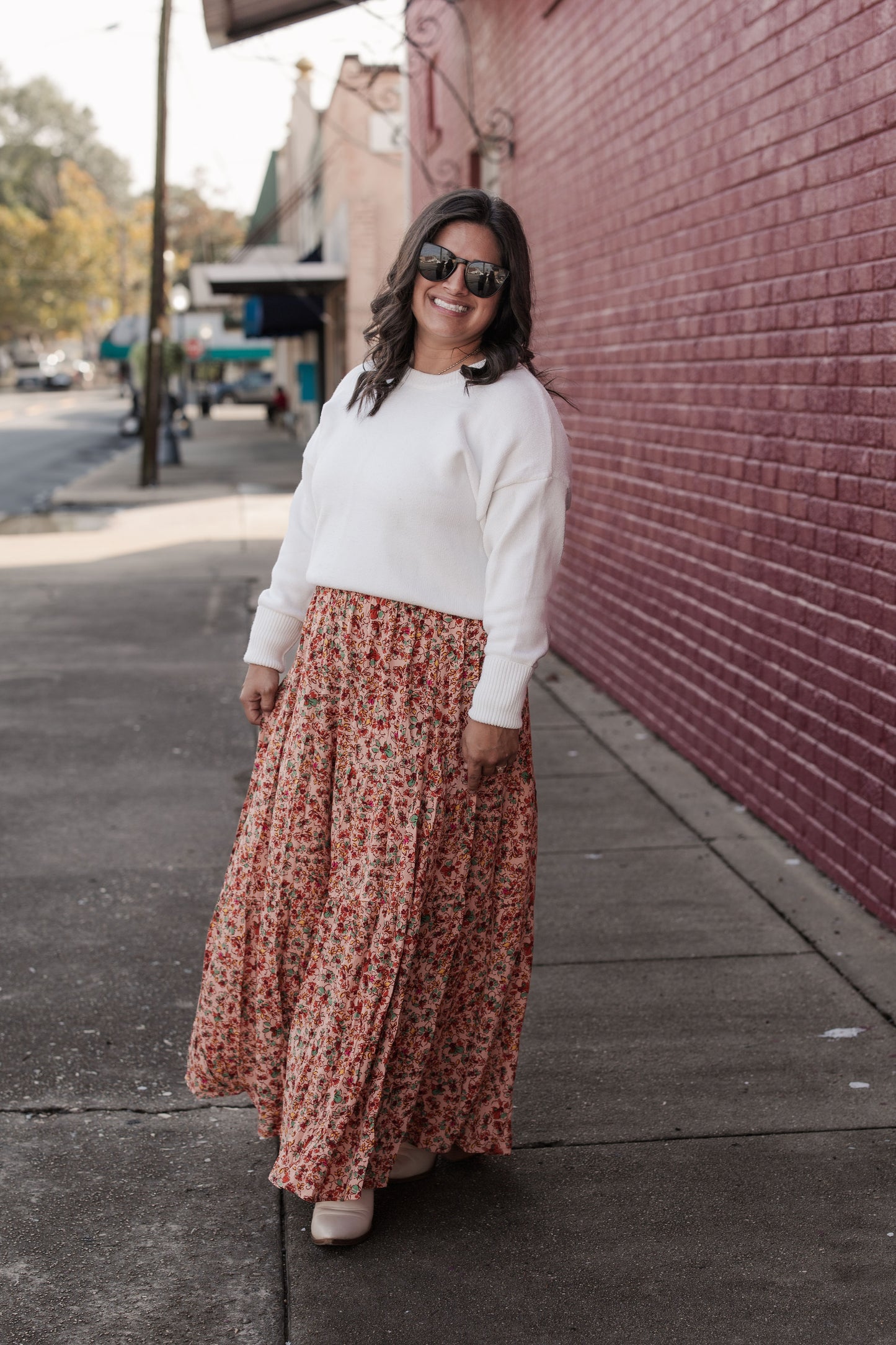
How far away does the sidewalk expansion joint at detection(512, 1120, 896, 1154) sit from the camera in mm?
3338

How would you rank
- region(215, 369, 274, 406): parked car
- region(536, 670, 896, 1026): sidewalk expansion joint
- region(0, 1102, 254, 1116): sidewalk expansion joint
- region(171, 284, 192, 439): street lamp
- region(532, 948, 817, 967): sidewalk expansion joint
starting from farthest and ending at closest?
1. region(215, 369, 274, 406): parked car
2. region(171, 284, 192, 439): street lamp
3. region(532, 948, 817, 967): sidewalk expansion joint
4. region(536, 670, 896, 1026): sidewalk expansion joint
5. region(0, 1102, 254, 1116): sidewalk expansion joint

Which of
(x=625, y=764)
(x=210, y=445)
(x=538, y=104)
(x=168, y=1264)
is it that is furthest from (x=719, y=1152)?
(x=210, y=445)

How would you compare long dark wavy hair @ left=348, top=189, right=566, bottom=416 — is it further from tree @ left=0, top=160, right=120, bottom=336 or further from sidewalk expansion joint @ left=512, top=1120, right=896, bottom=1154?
tree @ left=0, top=160, right=120, bottom=336

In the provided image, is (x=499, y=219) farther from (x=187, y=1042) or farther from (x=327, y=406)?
(x=187, y=1042)

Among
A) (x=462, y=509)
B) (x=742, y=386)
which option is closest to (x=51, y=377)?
(x=742, y=386)

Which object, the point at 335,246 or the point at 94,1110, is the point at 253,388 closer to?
the point at 335,246

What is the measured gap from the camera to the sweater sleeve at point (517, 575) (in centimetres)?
273

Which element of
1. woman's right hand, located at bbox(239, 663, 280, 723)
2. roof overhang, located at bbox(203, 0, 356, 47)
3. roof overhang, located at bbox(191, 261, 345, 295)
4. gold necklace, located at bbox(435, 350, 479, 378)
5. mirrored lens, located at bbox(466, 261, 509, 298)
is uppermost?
roof overhang, located at bbox(203, 0, 356, 47)

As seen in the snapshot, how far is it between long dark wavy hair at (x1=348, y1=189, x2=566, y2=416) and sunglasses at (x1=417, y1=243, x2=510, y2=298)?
3 cm

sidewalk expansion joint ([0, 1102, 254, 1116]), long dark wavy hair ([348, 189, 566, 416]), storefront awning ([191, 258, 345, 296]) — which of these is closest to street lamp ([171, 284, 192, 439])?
storefront awning ([191, 258, 345, 296])

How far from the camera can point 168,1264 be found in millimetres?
2875

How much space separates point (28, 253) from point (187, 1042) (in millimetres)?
91864

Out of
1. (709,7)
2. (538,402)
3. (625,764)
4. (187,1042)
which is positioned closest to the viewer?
(538,402)

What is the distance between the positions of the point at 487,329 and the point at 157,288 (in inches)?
833
